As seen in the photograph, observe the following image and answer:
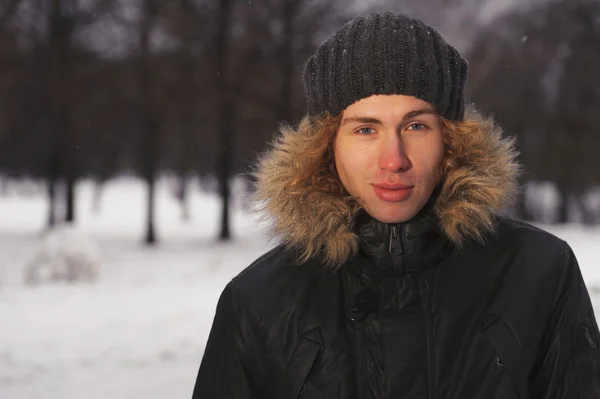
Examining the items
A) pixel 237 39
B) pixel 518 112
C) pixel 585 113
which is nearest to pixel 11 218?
pixel 237 39

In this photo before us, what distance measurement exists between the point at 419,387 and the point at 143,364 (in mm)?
4705

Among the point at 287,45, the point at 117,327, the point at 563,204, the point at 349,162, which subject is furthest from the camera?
the point at 563,204

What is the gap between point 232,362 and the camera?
191 cm

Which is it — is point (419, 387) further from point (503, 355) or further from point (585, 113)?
point (585, 113)

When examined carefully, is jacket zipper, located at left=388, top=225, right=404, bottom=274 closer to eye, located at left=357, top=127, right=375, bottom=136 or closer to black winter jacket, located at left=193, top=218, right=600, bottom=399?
black winter jacket, located at left=193, top=218, right=600, bottom=399

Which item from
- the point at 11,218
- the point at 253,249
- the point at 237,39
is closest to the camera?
the point at 253,249

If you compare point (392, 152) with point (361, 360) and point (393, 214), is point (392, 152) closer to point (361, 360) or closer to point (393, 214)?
point (393, 214)

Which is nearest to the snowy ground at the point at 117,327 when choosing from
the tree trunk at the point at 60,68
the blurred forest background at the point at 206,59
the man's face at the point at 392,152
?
the man's face at the point at 392,152

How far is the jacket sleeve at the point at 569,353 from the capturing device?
1790 millimetres

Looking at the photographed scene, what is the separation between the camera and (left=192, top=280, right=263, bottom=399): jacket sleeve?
6.23 ft

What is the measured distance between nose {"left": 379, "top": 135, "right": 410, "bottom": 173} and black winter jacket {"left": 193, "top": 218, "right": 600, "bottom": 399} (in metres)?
0.18

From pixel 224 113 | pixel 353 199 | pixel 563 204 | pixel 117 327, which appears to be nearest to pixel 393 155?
pixel 353 199

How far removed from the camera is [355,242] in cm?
193

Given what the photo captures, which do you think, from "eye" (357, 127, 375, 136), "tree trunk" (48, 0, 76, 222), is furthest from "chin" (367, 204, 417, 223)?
"tree trunk" (48, 0, 76, 222)
